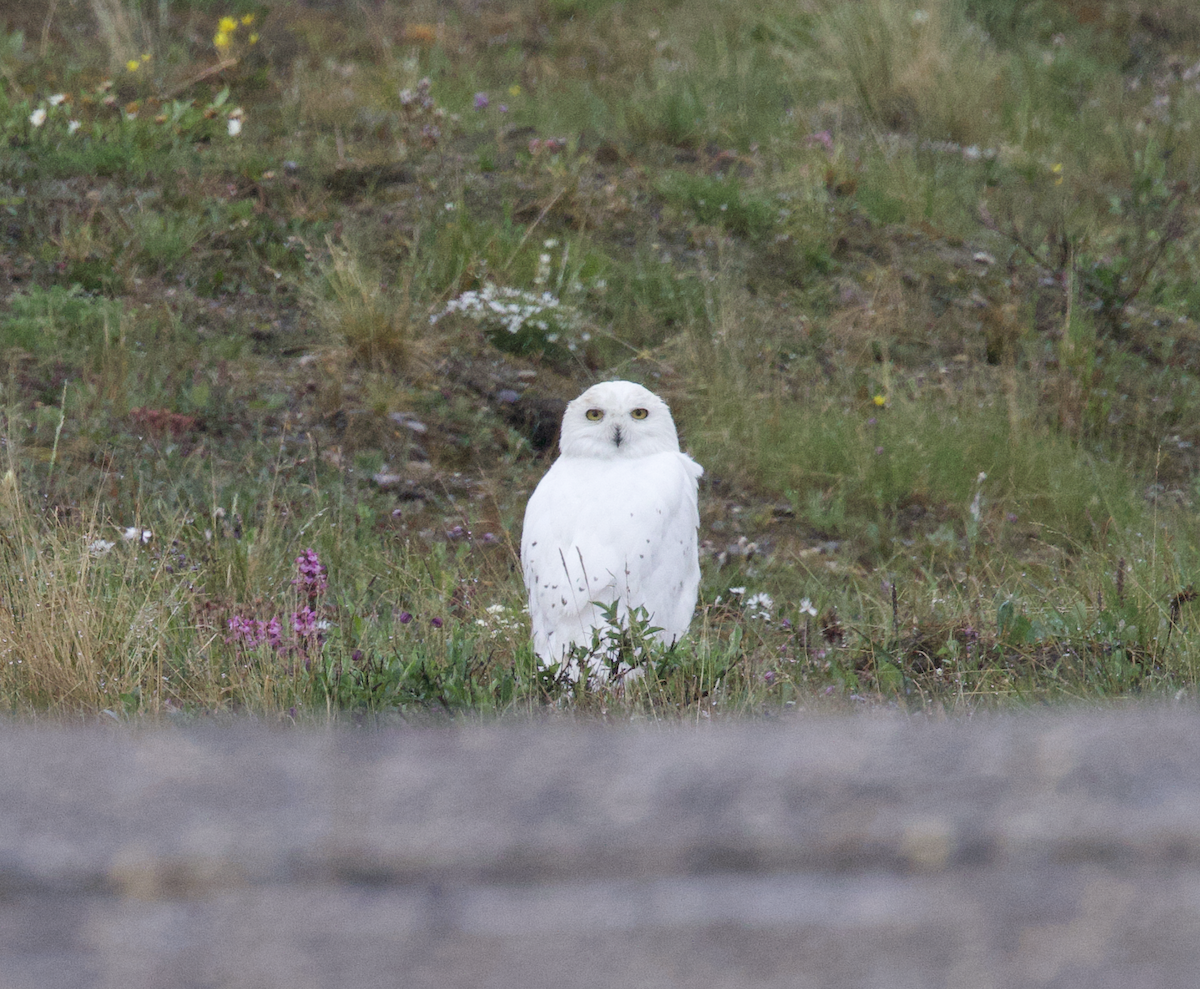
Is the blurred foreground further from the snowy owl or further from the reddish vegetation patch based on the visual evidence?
the reddish vegetation patch

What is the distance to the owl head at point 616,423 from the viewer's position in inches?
155

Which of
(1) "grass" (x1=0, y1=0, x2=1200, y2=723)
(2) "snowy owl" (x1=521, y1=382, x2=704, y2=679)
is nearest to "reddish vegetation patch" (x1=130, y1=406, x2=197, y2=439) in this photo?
(1) "grass" (x1=0, y1=0, x2=1200, y2=723)

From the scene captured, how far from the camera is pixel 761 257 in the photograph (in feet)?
23.4

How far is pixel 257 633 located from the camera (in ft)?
11.0

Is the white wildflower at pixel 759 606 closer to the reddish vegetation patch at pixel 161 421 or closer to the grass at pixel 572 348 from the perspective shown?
the grass at pixel 572 348

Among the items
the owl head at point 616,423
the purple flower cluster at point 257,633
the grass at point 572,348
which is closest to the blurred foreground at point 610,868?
the grass at point 572,348

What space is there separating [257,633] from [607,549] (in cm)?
94

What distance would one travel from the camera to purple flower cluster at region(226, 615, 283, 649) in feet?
10.3

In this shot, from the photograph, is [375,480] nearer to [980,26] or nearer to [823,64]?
[823,64]

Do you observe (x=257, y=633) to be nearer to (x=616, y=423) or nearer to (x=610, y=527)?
(x=610, y=527)

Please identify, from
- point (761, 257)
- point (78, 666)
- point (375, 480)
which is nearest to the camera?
point (78, 666)

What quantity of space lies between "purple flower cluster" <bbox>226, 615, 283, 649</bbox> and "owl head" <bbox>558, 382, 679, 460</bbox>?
1.12m

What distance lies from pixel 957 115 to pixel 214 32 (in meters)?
5.04

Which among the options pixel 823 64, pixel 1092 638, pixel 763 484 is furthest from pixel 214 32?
pixel 1092 638
